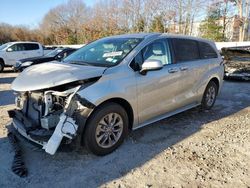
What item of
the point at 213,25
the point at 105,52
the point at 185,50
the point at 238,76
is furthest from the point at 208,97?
the point at 213,25

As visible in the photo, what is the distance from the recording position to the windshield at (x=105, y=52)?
427cm

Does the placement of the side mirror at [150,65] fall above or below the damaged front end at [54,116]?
above

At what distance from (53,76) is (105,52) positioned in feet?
3.81

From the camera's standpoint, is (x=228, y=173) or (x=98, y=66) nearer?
(x=228, y=173)

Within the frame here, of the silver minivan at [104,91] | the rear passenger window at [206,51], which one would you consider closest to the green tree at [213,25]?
the rear passenger window at [206,51]

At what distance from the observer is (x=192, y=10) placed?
25234 mm

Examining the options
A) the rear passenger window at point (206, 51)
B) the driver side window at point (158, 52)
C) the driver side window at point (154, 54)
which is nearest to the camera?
the driver side window at point (154, 54)

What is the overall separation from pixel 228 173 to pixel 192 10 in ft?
77.9

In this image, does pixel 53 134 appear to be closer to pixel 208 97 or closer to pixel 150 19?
pixel 208 97

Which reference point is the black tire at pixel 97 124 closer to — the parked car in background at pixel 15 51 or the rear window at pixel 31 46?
the parked car in background at pixel 15 51

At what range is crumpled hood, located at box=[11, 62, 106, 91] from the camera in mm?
3582

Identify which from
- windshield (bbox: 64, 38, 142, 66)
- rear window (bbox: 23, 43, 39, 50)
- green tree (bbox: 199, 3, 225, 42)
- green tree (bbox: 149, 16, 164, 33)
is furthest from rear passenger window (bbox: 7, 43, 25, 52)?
green tree (bbox: 199, 3, 225, 42)

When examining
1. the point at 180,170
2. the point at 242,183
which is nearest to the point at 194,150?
the point at 180,170

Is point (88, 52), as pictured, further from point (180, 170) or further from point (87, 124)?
point (180, 170)
